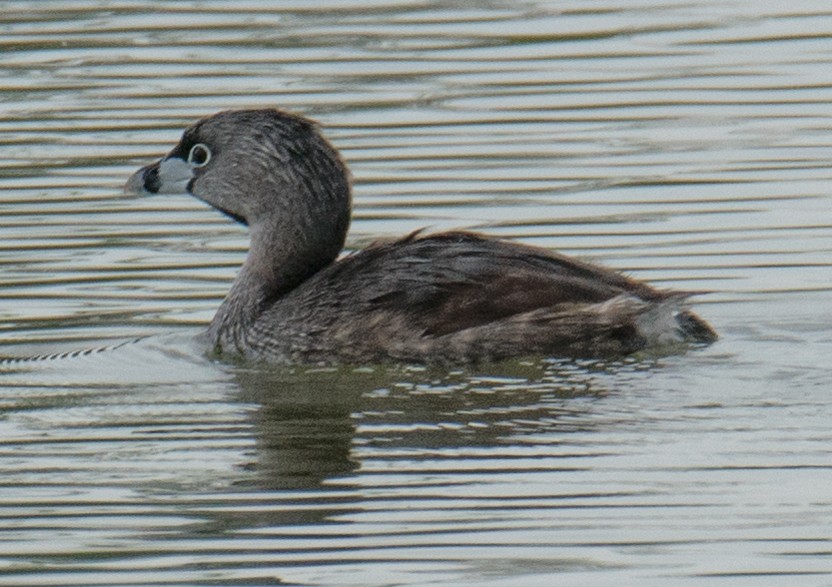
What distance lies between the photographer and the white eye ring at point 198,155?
36.1 ft

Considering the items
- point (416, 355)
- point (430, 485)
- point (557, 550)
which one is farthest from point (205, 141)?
point (557, 550)

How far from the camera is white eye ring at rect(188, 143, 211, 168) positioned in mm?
10992

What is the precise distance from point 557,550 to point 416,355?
2685 millimetres

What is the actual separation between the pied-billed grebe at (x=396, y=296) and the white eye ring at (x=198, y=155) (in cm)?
32

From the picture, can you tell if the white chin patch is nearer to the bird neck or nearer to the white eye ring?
the white eye ring

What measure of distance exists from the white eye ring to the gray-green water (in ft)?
1.77

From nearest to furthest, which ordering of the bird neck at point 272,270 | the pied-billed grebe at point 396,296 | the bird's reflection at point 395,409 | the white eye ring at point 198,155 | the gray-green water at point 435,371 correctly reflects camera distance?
the gray-green water at point 435,371
the bird's reflection at point 395,409
the pied-billed grebe at point 396,296
the bird neck at point 272,270
the white eye ring at point 198,155

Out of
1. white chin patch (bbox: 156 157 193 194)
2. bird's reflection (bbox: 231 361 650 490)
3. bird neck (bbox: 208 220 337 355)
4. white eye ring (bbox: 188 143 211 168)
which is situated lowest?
bird's reflection (bbox: 231 361 650 490)

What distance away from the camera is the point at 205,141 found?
10984 millimetres

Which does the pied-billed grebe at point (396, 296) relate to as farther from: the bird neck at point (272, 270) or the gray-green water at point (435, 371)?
the gray-green water at point (435, 371)

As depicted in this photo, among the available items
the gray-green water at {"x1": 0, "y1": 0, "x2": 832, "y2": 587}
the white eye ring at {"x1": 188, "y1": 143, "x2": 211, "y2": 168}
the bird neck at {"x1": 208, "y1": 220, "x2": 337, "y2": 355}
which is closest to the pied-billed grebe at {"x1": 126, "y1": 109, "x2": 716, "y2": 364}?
the bird neck at {"x1": 208, "y1": 220, "x2": 337, "y2": 355}

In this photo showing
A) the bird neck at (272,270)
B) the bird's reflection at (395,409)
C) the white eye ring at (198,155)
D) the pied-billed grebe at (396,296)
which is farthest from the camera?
the white eye ring at (198,155)

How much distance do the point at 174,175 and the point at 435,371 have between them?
1738 mm

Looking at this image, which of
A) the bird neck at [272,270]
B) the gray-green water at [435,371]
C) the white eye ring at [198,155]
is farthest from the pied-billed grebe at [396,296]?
the white eye ring at [198,155]
